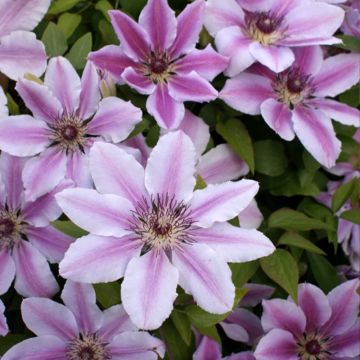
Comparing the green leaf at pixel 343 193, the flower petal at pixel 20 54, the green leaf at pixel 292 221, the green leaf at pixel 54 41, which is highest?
the green leaf at pixel 54 41

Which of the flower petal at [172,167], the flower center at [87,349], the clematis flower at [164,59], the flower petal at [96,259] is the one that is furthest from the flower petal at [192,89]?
the flower center at [87,349]

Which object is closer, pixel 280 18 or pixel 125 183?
pixel 125 183

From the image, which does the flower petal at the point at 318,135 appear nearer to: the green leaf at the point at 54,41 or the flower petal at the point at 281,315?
the flower petal at the point at 281,315

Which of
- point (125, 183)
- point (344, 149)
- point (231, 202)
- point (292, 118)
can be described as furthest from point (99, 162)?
point (344, 149)

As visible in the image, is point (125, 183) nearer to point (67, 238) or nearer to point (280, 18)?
point (67, 238)

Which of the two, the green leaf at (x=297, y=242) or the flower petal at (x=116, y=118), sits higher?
the flower petal at (x=116, y=118)

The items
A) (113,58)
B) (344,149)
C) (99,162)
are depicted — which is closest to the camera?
(99,162)

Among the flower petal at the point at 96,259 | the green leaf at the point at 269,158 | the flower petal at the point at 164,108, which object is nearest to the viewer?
the flower petal at the point at 96,259
